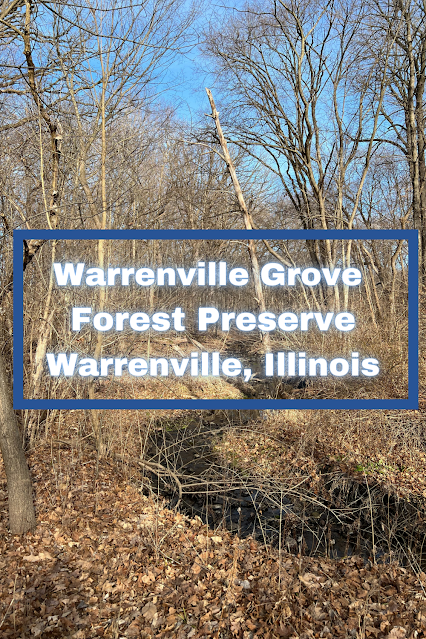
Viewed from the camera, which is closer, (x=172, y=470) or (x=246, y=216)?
(x=172, y=470)

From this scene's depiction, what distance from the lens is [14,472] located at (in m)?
4.98

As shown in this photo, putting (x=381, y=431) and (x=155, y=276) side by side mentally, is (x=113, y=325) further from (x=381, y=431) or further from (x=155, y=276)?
(x=381, y=431)

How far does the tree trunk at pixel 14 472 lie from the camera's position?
15.8 ft

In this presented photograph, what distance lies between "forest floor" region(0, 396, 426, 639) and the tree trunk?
7.1 inches

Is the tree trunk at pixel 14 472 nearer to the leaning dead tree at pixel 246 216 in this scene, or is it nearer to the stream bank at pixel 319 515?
the stream bank at pixel 319 515

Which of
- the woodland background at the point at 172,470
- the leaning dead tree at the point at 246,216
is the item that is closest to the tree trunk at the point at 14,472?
the woodland background at the point at 172,470

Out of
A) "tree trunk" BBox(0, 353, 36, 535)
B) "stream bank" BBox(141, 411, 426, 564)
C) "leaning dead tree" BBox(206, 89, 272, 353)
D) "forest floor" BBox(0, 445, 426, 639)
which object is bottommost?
"stream bank" BBox(141, 411, 426, 564)

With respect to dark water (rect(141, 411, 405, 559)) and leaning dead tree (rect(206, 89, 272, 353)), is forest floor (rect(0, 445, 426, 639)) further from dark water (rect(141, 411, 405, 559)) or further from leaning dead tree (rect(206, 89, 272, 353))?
leaning dead tree (rect(206, 89, 272, 353))

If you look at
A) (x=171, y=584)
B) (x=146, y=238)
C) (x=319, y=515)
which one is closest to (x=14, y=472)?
(x=171, y=584)

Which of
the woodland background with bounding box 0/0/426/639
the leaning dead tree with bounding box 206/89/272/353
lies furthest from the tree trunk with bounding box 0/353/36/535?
the leaning dead tree with bounding box 206/89/272/353

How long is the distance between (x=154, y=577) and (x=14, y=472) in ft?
5.90

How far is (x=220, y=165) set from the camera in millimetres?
18047

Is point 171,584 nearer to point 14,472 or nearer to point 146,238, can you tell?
point 14,472

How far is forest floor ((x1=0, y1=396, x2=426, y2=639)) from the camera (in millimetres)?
3980
